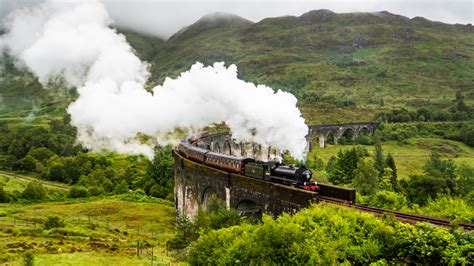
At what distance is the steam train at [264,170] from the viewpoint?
26.6 m

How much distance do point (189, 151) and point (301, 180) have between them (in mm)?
20926

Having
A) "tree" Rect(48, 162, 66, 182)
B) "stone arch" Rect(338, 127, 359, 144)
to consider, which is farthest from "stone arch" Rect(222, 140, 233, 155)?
"stone arch" Rect(338, 127, 359, 144)

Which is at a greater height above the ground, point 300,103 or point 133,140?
point 300,103

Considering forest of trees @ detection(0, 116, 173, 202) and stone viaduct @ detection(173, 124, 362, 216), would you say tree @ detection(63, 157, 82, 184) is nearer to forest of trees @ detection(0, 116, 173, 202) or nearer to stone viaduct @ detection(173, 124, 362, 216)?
forest of trees @ detection(0, 116, 173, 202)

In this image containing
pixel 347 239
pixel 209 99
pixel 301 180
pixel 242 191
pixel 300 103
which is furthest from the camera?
pixel 300 103

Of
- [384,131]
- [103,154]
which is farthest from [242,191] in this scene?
[384,131]

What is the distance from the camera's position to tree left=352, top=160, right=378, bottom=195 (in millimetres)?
46250

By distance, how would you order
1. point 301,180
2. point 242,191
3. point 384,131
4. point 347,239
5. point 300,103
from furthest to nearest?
point 300,103, point 384,131, point 242,191, point 301,180, point 347,239

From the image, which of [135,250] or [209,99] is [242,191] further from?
[209,99]

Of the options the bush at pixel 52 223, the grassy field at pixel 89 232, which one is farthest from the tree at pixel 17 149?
the bush at pixel 52 223

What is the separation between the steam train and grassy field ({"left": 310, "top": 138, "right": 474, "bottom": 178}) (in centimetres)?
4423

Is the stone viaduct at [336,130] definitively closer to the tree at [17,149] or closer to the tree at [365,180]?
the tree at [365,180]

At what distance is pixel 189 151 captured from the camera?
45469 mm

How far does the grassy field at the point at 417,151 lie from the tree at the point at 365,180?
24.8m
